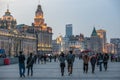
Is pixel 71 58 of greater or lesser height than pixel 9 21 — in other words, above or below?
Answer: below

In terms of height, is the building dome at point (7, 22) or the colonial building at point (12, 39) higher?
the building dome at point (7, 22)

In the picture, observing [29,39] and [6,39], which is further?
[29,39]

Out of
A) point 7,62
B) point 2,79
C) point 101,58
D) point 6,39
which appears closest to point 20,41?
point 6,39

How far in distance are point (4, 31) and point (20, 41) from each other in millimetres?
16774

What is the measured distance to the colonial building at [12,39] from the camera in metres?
158

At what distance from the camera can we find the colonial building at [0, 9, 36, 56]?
158 metres

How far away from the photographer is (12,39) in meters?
167

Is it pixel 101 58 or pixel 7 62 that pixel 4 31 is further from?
pixel 101 58

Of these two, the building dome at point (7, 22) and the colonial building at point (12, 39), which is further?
the building dome at point (7, 22)

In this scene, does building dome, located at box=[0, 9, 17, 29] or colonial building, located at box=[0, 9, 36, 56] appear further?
building dome, located at box=[0, 9, 17, 29]

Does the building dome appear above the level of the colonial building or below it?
above

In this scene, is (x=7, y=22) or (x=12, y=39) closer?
(x=12, y=39)

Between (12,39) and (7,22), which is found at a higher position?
(7,22)

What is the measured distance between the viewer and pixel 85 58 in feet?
89.4
